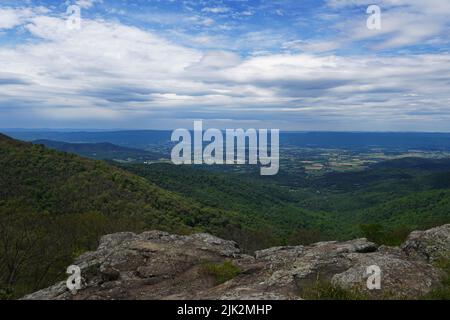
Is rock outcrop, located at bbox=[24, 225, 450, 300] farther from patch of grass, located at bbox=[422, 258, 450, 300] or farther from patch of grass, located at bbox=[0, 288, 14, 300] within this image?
patch of grass, located at bbox=[0, 288, 14, 300]

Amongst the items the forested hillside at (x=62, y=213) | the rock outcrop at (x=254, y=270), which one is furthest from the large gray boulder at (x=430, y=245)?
the forested hillside at (x=62, y=213)

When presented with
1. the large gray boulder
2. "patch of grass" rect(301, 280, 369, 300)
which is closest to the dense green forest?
the large gray boulder

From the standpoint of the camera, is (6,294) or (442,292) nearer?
(442,292)

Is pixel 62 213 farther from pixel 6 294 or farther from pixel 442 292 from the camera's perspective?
pixel 442 292

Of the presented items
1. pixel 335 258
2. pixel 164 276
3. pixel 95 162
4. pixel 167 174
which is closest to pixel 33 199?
pixel 95 162

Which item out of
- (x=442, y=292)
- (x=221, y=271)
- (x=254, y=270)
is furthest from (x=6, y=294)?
(x=442, y=292)
